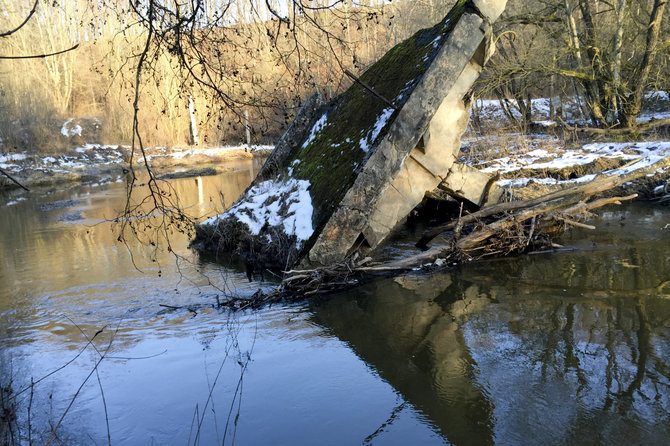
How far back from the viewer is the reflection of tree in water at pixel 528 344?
3926 millimetres

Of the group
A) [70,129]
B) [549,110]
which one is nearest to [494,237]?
[549,110]

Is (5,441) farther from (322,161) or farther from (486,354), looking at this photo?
(322,161)

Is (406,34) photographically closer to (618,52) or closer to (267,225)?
(618,52)

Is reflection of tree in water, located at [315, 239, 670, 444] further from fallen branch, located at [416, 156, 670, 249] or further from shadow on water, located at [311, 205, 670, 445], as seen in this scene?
fallen branch, located at [416, 156, 670, 249]

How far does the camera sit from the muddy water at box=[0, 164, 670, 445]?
159 inches

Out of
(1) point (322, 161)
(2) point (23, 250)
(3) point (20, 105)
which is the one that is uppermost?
(3) point (20, 105)

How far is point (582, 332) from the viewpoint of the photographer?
17.7 ft

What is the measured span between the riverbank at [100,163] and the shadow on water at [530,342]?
16.6 meters

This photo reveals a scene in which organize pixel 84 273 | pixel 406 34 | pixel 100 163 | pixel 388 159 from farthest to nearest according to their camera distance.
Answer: pixel 100 163
pixel 406 34
pixel 84 273
pixel 388 159

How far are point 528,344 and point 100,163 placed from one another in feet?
102

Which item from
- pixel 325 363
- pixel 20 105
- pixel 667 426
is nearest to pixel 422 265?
pixel 325 363

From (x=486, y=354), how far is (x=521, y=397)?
84cm

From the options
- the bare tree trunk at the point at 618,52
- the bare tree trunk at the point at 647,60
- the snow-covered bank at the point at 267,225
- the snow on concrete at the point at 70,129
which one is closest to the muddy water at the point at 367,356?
the snow-covered bank at the point at 267,225

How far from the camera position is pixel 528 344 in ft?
17.1
